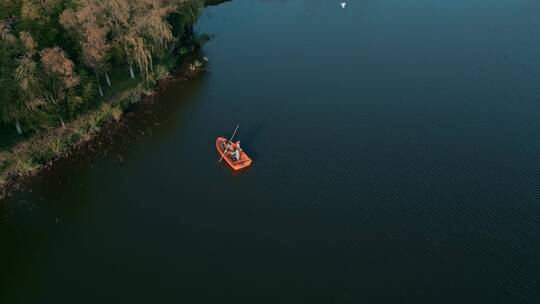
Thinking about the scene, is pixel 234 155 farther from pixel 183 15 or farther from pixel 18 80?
pixel 183 15

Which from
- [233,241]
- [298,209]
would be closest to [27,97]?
[233,241]

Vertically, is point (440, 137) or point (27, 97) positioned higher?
point (27, 97)

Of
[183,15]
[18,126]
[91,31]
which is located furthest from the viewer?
[183,15]

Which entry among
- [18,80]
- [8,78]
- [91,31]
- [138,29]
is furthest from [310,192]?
[8,78]

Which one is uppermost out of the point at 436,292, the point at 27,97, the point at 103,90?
the point at 27,97

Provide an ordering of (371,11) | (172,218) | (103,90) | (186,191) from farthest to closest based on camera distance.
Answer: (371,11), (103,90), (186,191), (172,218)

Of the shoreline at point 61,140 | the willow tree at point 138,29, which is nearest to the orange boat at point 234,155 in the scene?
the shoreline at point 61,140

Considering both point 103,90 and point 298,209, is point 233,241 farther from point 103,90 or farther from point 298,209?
point 103,90
